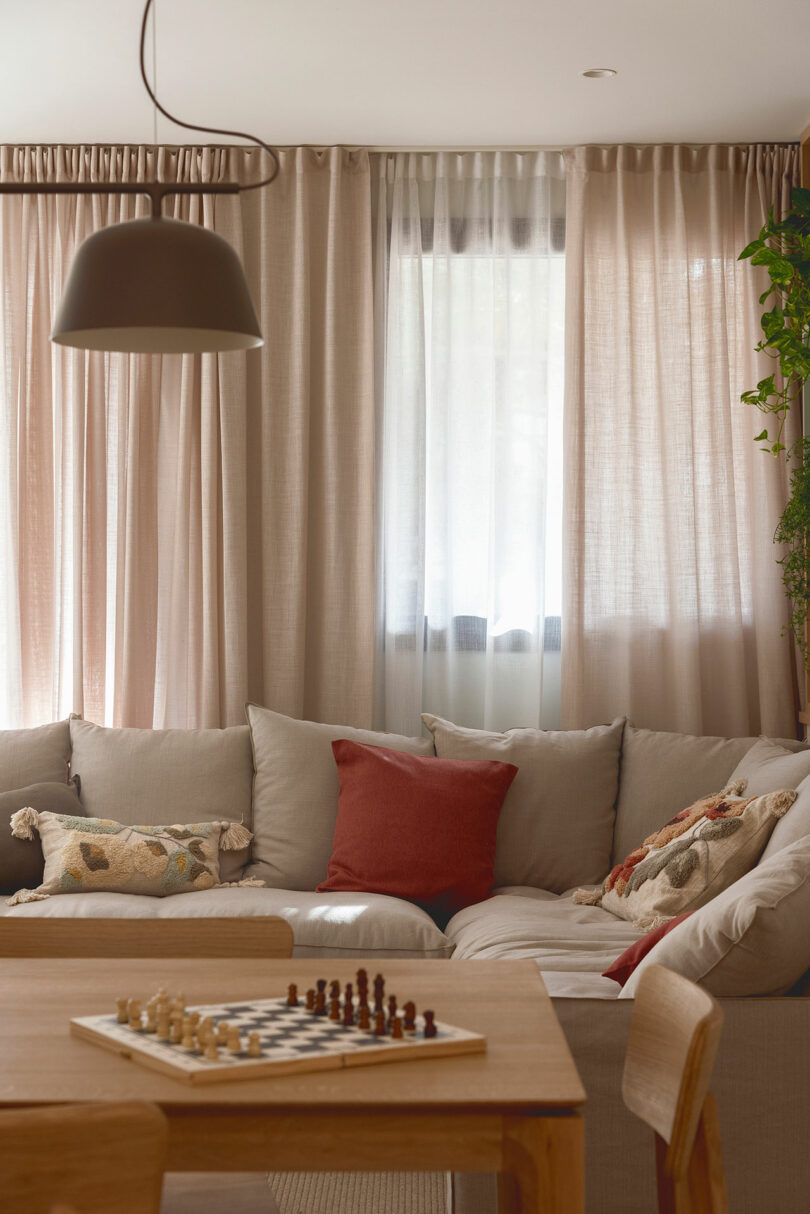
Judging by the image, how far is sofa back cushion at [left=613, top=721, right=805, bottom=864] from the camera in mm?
3512

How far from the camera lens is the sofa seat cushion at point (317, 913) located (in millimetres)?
2998

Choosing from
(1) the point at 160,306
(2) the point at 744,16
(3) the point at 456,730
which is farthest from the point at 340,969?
(2) the point at 744,16

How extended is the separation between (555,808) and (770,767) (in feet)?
2.30

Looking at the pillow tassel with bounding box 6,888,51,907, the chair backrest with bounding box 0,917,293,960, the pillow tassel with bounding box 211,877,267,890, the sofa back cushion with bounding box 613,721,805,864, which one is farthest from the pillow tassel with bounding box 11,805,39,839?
the sofa back cushion with bounding box 613,721,805,864

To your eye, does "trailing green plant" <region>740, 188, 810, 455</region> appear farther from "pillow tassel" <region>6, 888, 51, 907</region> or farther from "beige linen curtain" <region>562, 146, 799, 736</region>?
"pillow tassel" <region>6, 888, 51, 907</region>

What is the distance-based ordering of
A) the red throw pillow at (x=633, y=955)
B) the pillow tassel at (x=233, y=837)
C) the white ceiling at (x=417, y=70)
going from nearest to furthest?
1. the red throw pillow at (x=633, y=955)
2. the white ceiling at (x=417, y=70)
3. the pillow tassel at (x=233, y=837)

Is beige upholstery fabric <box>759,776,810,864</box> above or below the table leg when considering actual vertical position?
above

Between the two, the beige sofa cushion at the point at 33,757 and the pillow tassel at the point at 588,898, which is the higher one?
the beige sofa cushion at the point at 33,757

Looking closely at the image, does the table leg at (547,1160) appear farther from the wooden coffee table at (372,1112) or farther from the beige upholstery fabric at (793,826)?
the beige upholstery fabric at (793,826)

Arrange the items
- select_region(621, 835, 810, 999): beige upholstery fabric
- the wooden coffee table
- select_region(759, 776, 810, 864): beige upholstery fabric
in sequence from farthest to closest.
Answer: select_region(759, 776, 810, 864): beige upholstery fabric → select_region(621, 835, 810, 999): beige upholstery fabric → the wooden coffee table

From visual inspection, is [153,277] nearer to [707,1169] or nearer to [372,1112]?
[372,1112]

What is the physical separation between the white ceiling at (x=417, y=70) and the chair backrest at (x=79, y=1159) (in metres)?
2.87

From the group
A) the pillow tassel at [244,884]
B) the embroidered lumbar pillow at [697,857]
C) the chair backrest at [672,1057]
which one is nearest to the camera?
the chair backrest at [672,1057]

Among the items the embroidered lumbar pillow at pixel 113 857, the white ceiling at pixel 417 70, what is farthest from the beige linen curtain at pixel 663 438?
the embroidered lumbar pillow at pixel 113 857
